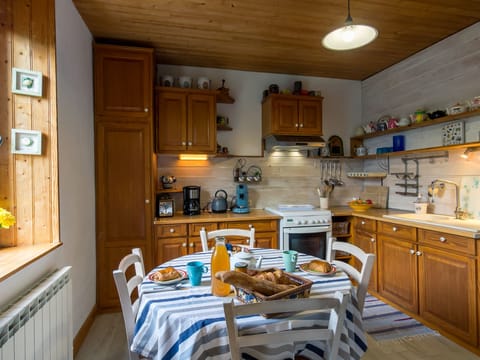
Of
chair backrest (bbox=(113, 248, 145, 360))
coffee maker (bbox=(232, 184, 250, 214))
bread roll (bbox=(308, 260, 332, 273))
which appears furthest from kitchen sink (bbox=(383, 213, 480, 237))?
chair backrest (bbox=(113, 248, 145, 360))

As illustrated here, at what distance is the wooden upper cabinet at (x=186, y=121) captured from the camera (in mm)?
2902

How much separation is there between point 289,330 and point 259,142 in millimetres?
2740

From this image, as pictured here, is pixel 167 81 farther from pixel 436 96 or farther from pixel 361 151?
pixel 436 96

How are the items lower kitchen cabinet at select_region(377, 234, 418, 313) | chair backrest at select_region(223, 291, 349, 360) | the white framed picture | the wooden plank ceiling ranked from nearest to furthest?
chair backrest at select_region(223, 291, 349, 360) → the white framed picture → the wooden plank ceiling → lower kitchen cabinet at select_region(377, 234, 418, 313)

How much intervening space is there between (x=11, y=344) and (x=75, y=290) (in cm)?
110

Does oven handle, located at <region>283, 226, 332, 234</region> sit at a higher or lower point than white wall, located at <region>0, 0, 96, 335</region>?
lower

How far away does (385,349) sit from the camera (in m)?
2.02

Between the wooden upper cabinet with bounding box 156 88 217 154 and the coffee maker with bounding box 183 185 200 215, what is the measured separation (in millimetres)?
437

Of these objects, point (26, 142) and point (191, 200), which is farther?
point (191, 200)

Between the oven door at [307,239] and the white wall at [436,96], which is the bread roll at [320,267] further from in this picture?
the white wall at [436,96]

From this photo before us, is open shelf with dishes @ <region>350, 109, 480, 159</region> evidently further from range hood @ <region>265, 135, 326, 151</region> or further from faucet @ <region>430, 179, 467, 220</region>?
range hood @ <region>265, 135, 326, 151</region>

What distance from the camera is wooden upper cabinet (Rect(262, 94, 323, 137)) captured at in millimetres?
3246

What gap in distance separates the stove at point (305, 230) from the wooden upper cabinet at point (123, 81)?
1832 millimetres

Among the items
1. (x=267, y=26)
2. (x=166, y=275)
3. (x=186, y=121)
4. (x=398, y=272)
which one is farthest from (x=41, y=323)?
(x=398, y=272)
